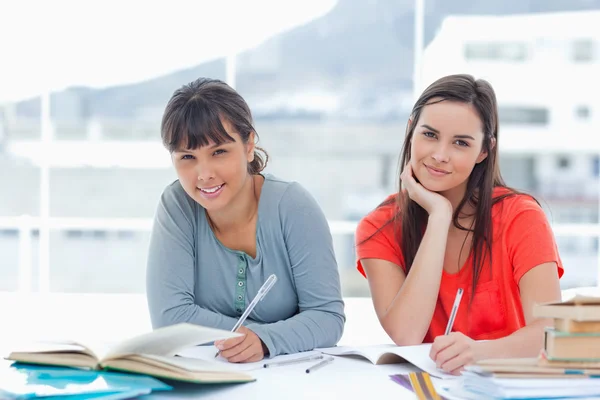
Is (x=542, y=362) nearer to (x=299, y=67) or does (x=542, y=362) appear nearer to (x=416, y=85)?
(x=416, y=85)

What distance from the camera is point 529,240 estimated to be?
5.08 ft

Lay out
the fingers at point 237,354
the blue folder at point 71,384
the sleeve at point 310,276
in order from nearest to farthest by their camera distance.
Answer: the blue folder at point 71,384 → the fingers at point 237,354 → the sleeve at point 310,276

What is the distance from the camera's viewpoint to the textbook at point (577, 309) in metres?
0.99

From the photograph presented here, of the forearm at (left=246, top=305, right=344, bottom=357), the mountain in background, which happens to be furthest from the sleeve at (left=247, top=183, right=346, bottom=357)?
the mountain in background

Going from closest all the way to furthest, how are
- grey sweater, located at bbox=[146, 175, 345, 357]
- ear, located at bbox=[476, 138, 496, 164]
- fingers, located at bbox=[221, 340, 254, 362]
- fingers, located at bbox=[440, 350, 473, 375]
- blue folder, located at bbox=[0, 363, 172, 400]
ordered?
1. blue folder, located at bbox=[0, 363, 172, 400]
2. fingers, located at bbox=[440, 350, 473, 375]
3. fingers, located at bbox=[221, 340, 254, 362]
4. grey sweater, located at bbox=[146, 175, 345, 357]
5. ear, located at bbox=[476, 138, 496, 164]

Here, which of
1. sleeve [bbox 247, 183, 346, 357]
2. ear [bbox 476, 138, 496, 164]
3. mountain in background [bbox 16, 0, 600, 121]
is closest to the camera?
sleeve [bbox 247, 183, 346, 357]

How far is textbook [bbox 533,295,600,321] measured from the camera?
0.99 meters

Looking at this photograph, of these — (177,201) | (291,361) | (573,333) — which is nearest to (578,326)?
(573,333)

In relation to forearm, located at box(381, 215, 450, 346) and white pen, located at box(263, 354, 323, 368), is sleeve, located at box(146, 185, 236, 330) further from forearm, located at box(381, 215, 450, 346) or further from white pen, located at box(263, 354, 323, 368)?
forearm, located at box(381, 215, 450, 346)

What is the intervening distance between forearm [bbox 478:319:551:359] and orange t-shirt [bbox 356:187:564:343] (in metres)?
0.18

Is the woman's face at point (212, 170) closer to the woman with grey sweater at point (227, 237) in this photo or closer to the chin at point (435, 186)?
the woman with grey sweater at point (227, 237)

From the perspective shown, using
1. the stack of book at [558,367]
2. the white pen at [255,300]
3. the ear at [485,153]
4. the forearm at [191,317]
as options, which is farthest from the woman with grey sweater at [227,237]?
the stack of book at [558,367]

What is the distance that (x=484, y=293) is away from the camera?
1.59m

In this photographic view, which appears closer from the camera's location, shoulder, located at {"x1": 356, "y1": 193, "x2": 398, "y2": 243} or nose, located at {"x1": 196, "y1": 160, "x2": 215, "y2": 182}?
nose, located at {"x1": 196, "y1": 160, "x2": 215, "y2": 182}
